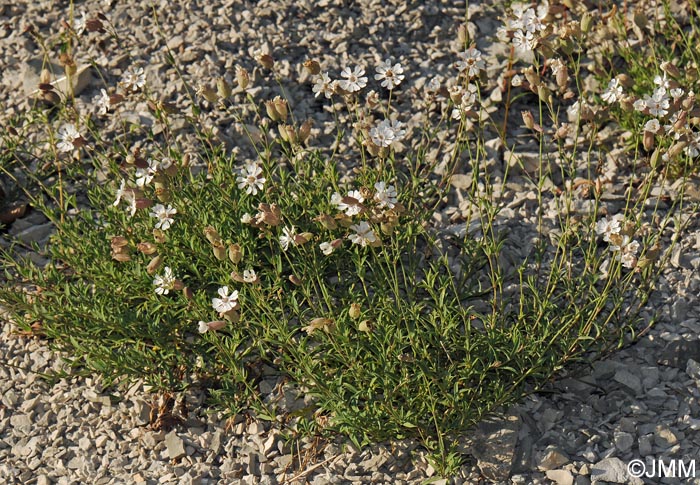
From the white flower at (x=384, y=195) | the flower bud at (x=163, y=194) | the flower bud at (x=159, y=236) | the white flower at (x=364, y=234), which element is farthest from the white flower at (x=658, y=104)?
the flower bud at (x=159, y=236)

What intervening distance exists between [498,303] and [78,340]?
1844 mm

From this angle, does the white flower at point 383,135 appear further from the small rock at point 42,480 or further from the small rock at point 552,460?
the small rock at point 42,480

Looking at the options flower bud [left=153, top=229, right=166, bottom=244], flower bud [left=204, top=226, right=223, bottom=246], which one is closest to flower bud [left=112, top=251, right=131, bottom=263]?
flower bud [left=153, top=229, right=166, bottom=244]

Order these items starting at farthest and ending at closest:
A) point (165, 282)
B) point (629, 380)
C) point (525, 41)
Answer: point (525, 41) → point (629, 380) → point (165, 282)

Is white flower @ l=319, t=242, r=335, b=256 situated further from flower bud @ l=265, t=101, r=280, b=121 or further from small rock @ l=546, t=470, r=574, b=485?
small rock @ l=546, t=470, r=574, b=485

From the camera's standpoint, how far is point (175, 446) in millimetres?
3898

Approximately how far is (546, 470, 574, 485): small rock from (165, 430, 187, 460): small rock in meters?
1.47

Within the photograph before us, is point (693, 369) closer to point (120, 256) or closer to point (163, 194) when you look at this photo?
point (163, 194)

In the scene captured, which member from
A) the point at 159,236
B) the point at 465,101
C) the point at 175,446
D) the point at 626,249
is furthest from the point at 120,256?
the point at 626,249

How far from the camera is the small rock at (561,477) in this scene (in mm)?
3600

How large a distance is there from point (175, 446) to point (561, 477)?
1.55m

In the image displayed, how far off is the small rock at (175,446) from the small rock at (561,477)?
57.9 inches

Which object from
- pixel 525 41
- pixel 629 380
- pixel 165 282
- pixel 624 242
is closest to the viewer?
pixel 624 242

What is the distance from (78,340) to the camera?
13.6 ft
